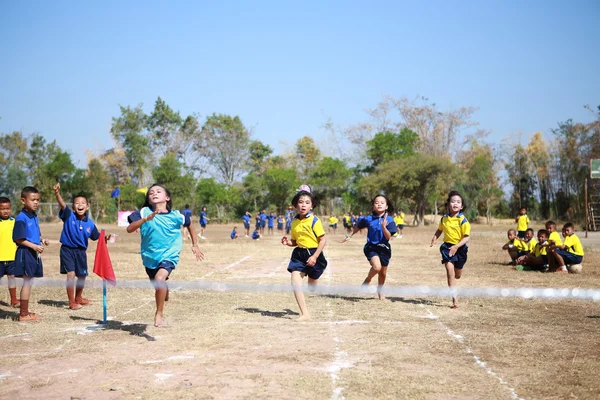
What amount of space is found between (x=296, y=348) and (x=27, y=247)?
4.33 meters

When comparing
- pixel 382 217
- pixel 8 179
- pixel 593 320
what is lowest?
pixel 593 320

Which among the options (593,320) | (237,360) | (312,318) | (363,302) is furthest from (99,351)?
(593,320)

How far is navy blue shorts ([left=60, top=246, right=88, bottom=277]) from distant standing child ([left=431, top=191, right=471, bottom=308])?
5.53m

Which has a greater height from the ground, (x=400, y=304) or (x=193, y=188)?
(x=193, y=188)

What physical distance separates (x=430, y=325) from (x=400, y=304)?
6.08ft

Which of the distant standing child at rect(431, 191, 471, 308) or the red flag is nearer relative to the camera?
the red flag

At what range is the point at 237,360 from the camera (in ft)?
20.6

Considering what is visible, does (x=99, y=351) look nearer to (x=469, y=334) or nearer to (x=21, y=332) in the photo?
(x=21, y=332)

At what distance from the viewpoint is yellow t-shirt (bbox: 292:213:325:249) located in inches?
352

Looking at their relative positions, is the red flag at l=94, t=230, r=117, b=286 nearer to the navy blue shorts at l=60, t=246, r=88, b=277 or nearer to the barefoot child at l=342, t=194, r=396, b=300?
the navy blue shorts at l=60, t=246, r=88, b=277

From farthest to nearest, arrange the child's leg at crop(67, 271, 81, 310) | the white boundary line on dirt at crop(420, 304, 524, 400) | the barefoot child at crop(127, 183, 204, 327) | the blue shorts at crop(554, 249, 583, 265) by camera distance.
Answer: the blue shorts at crop(554, 249, 583, 265), the child's leg at crop(67, 271, 81, 310), the barefoot child at crop(127, 183, 204, 327), the white boundary line on dirt at crop(420, 304, 524, 400)

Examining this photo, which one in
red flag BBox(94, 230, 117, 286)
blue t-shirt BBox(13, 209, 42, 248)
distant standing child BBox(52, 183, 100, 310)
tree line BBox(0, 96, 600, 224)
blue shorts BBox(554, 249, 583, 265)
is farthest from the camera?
tree line BBox(0, 96, 600, 224)

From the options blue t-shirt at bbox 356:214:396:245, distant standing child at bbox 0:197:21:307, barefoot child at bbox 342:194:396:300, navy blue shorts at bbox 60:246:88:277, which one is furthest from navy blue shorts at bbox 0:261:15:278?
blue t-shirt at bbox 356:214:396:245

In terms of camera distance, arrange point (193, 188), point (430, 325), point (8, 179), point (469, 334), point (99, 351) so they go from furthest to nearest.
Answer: point (193, 188) → point (8, 179) → point (430, 325) → point (469, 334) → point (99, 351)
